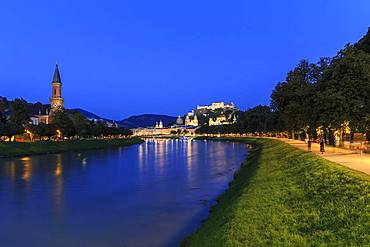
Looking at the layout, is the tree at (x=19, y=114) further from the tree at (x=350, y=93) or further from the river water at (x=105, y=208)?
the tree at (x=350, y=93)

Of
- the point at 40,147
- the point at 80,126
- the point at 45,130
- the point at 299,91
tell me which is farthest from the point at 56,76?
the point at 299,91

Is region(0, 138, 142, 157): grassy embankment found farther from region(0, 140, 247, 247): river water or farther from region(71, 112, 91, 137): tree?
region(0, 140, 247, 247): river water

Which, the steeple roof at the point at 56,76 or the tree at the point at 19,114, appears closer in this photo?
the tree at the point at 19,114

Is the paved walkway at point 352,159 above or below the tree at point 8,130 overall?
below

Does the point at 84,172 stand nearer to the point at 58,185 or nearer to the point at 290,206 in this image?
the point at 58,185

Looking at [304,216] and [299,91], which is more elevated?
[299,91]

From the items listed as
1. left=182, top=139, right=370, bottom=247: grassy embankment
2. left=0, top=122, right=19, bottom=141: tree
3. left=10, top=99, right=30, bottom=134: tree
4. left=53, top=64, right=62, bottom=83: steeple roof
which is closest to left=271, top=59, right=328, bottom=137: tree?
left=182, top=139, right=370, bottom=247: grassy embankment

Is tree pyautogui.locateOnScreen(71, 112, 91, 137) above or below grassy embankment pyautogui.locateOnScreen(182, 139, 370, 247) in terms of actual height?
above

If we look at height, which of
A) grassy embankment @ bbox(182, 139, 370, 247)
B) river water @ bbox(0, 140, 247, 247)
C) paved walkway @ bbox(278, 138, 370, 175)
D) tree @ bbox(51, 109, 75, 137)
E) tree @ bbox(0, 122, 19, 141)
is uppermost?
tree @ bbox(51, 109, 75, 137)

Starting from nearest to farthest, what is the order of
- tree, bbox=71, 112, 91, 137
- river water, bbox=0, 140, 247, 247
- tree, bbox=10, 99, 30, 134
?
1. river water, bbox=0, 140, 247, 247
2. tree, bbox=10, 99, 30, 134
3. tree, bbox=71, 112, 91, 137


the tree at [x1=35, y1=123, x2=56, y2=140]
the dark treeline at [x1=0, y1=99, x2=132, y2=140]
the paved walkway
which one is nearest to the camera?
the paved walkway

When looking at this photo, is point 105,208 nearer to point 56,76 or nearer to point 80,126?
point 80,126

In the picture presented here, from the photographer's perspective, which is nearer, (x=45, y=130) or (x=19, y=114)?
(x=19, y=114)

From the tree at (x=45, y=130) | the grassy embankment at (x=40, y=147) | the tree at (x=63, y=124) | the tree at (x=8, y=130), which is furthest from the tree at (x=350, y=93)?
the tree at (x=63, y=124)
